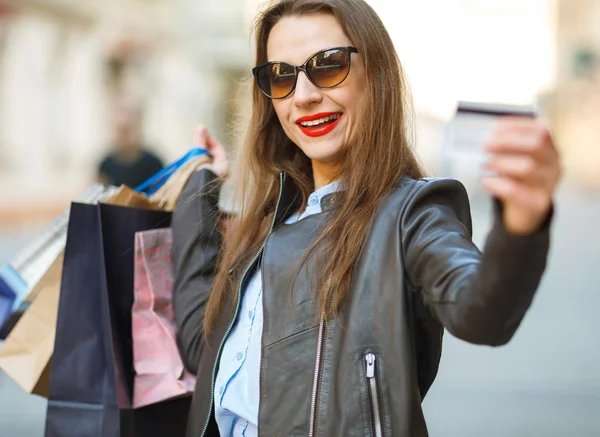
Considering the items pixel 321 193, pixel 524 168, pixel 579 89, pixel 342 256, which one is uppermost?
pixel 579 89

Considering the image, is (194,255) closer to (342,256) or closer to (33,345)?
(33,345)

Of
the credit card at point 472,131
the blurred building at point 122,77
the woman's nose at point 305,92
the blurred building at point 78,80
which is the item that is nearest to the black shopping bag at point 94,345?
the woman's nose at point 305,92

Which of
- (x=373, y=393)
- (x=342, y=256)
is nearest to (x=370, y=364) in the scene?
(x=373, y=393)


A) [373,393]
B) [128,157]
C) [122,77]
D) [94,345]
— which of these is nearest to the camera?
[373,393]

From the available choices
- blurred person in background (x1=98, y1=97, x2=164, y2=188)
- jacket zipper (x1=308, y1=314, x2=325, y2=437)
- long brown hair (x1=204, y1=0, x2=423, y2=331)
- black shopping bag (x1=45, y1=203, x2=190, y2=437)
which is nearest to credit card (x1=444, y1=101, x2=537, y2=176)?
long brown hair (x1=204, y1=0, x2=423, y2=331)

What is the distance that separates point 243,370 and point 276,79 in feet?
2.44

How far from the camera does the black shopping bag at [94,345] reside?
90.3 inches

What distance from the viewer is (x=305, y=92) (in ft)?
6.75

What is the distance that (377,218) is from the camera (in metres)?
1.86

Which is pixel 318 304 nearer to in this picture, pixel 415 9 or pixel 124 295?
pixel 124 295

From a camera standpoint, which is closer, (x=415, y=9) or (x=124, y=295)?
(x=124, y=295)

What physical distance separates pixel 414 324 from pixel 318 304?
217 mm

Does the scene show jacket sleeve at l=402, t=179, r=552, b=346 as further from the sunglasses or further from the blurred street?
the blurred street

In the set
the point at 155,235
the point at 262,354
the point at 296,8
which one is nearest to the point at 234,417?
the point at 262,354
